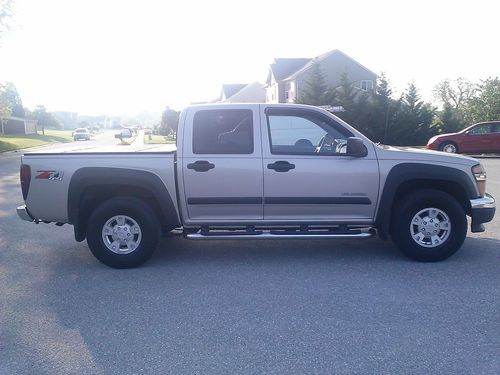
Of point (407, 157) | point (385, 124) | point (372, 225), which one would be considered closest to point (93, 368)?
point (372, 225)

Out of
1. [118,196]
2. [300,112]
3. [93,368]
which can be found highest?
[300,112]

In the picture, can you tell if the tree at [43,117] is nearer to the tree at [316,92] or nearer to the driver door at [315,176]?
the tree at [316,92]

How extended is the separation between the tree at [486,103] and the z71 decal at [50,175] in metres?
35.1

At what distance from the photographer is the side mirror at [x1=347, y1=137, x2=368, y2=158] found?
221 inches

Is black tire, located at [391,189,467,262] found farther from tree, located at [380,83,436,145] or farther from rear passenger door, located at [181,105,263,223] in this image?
tree, located at [380,83,436,145]

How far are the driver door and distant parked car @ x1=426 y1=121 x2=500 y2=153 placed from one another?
16201 millimetres

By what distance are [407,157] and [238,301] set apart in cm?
271

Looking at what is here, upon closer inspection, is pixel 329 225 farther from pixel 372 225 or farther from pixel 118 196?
pixel 118 196

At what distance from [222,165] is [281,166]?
0.69 metres

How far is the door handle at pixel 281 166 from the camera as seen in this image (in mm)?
5703

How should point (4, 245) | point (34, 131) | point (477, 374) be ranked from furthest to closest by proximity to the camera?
point (34, 131)
point (4, 245)
point (477, 374)

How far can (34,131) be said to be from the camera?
7456 cm

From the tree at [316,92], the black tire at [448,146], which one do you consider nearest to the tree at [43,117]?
the tree at [316,92]

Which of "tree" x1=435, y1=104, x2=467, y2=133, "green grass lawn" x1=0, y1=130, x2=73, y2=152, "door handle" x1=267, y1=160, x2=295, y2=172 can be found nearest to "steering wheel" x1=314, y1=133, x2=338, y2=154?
"door handle" x1=267, y1=160, x2=295, y2=172
